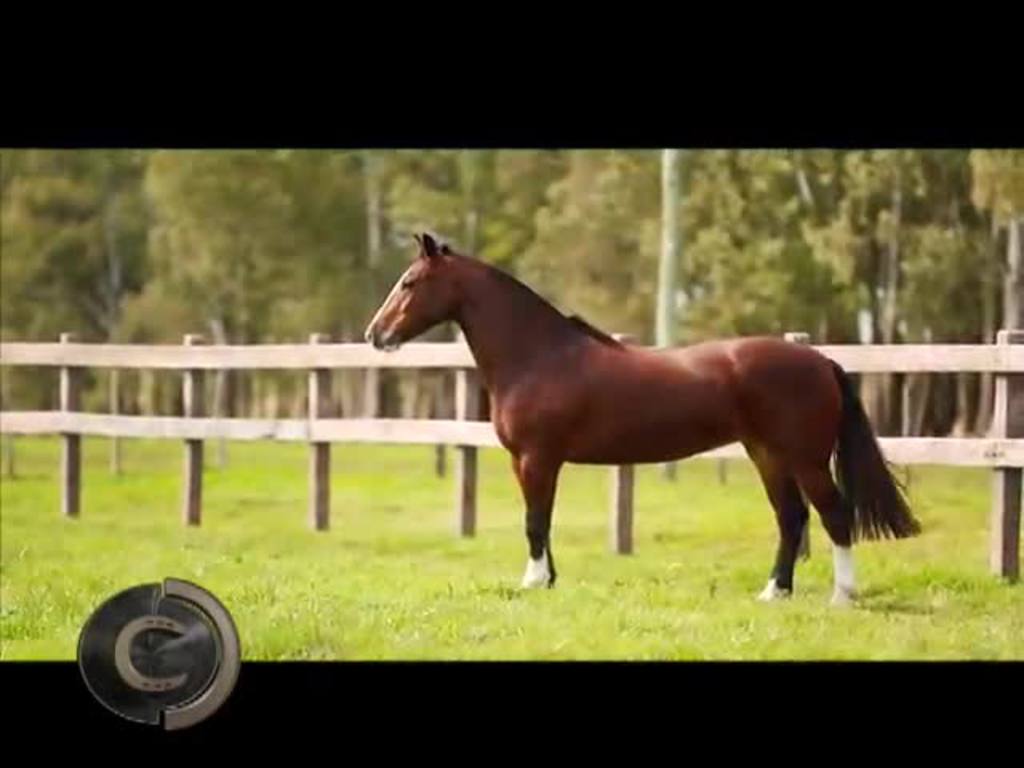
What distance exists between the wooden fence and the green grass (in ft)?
0.16

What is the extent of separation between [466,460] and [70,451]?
1.43 meters

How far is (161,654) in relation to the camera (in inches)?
157

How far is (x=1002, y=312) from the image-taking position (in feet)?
15.9

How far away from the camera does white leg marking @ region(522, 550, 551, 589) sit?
455cm

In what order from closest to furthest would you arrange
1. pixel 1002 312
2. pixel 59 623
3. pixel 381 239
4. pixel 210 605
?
1. pixel 210 605
2. pixel 59 623
3. pixel 1002 312
4. pixel 381 239

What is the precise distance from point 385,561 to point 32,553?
46.3 inches

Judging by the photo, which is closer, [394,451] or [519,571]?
[519,571]

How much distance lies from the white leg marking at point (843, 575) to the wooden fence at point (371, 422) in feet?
1.40

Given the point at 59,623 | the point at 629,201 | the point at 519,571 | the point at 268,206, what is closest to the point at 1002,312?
the point at 629,201

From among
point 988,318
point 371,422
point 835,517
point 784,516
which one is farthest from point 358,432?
point 988,318

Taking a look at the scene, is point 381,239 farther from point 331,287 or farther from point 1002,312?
point 1002,312

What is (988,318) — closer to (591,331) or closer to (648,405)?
(648,405)

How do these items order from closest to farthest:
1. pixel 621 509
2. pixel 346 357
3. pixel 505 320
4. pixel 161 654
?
1. pixel 161 654
2. pixel 505 320
3. pixel 621 509
4. pixel 346 357
